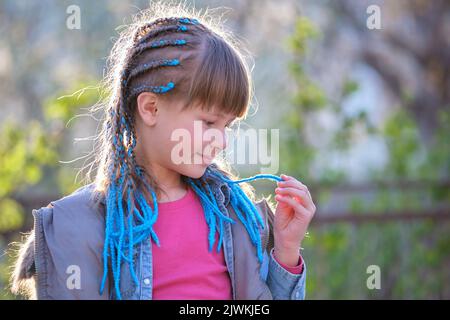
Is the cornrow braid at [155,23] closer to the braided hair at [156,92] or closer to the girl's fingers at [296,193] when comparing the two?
the braided hair at [156,92]

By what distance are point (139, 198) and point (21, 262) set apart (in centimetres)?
38

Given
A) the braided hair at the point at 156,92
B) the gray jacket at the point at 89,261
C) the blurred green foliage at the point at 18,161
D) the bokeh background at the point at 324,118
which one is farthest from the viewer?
the bokeh background at the point at 324,118

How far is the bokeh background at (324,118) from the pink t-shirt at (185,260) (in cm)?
53

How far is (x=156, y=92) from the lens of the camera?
6.45 feet

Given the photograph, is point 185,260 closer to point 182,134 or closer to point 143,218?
point 143,218

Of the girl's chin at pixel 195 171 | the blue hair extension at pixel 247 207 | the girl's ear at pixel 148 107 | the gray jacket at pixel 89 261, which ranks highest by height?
the girl's ear at pixel 148 107

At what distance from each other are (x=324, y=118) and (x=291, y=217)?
22.9 ft

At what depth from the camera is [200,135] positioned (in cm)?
191

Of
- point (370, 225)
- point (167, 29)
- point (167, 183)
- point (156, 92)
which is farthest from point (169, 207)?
point (370, 225)

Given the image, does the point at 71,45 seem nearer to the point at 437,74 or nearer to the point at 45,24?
the point at 45,24

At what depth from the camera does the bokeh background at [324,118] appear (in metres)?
4.11

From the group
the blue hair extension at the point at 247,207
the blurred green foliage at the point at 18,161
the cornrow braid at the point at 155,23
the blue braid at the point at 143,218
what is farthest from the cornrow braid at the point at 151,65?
the blurred green foliage at the point at 18,161
